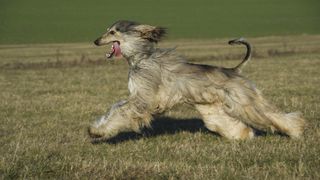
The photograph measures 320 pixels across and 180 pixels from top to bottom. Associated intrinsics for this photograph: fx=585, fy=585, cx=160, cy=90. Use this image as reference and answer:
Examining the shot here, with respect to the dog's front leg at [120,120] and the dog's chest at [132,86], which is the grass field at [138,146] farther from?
the dog's chest at [132,86]

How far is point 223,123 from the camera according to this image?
22.9 ft

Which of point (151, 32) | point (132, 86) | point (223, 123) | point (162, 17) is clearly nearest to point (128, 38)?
point (151, 32)

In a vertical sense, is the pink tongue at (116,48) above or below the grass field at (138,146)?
above

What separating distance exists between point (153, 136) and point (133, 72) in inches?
47.8

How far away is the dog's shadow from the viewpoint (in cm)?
778

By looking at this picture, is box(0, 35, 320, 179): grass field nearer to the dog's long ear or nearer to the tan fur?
the tan fur

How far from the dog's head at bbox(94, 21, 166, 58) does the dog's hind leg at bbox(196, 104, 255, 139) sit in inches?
39.5

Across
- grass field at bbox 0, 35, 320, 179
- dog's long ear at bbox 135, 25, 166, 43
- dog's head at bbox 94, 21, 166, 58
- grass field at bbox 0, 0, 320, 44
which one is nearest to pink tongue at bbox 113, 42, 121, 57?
dog's head at bbox 94, 21, 166, 58

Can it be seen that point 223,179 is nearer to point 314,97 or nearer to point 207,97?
point 207,97

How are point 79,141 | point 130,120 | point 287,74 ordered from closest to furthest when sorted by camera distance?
1. point 130,120
2. point 79,141
3. point 287,74

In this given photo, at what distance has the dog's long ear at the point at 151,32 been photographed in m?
7.01

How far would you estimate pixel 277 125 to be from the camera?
6.86 m

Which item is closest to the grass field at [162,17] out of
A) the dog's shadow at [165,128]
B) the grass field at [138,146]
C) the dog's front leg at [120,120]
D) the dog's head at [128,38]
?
the grass field at [138,146]

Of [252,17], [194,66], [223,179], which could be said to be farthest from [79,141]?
[252,17]
